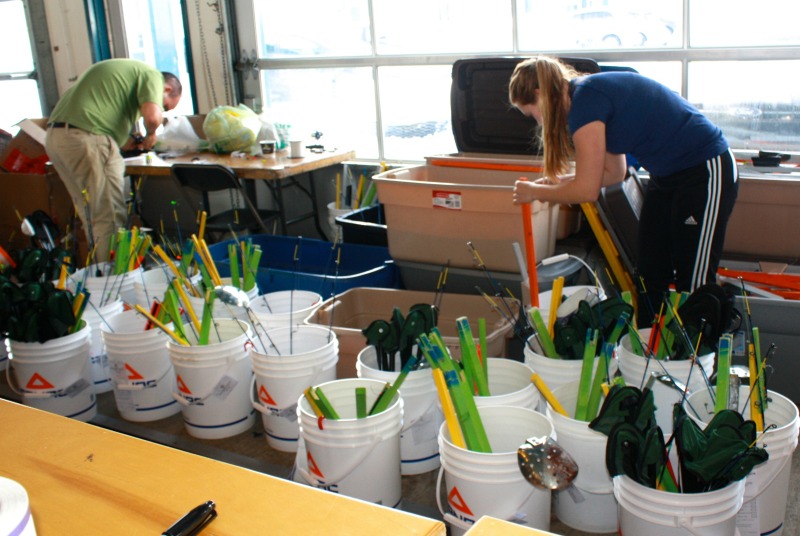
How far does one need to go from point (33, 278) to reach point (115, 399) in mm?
612

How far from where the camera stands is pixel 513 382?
66.8 inches

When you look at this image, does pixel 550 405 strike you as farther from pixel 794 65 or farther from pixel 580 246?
pixel 794 65

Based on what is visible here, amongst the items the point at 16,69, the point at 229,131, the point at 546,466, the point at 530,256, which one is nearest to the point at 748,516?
the point at 546,466

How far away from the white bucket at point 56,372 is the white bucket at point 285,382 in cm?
52

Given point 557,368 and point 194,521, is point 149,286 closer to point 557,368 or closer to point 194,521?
point 557,368

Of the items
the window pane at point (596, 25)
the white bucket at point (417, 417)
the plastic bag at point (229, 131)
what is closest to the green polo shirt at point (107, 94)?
the plastic bag at point (229, 131)

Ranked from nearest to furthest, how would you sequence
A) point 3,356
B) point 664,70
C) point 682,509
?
point 682,509, point 3,356, point 664,70

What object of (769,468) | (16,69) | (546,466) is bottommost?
(769,468)

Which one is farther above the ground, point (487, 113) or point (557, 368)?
point (487, 113)

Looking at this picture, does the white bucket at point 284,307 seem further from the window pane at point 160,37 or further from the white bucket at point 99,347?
A: the window pane at point 160,37

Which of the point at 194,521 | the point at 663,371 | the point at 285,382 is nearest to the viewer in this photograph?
the point at 194,521

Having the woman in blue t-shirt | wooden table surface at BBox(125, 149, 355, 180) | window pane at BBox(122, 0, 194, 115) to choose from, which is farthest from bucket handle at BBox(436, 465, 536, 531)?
window pane at BBox(122, 0, 194, 115)

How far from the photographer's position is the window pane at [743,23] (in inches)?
125

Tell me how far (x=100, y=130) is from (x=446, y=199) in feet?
6.60
